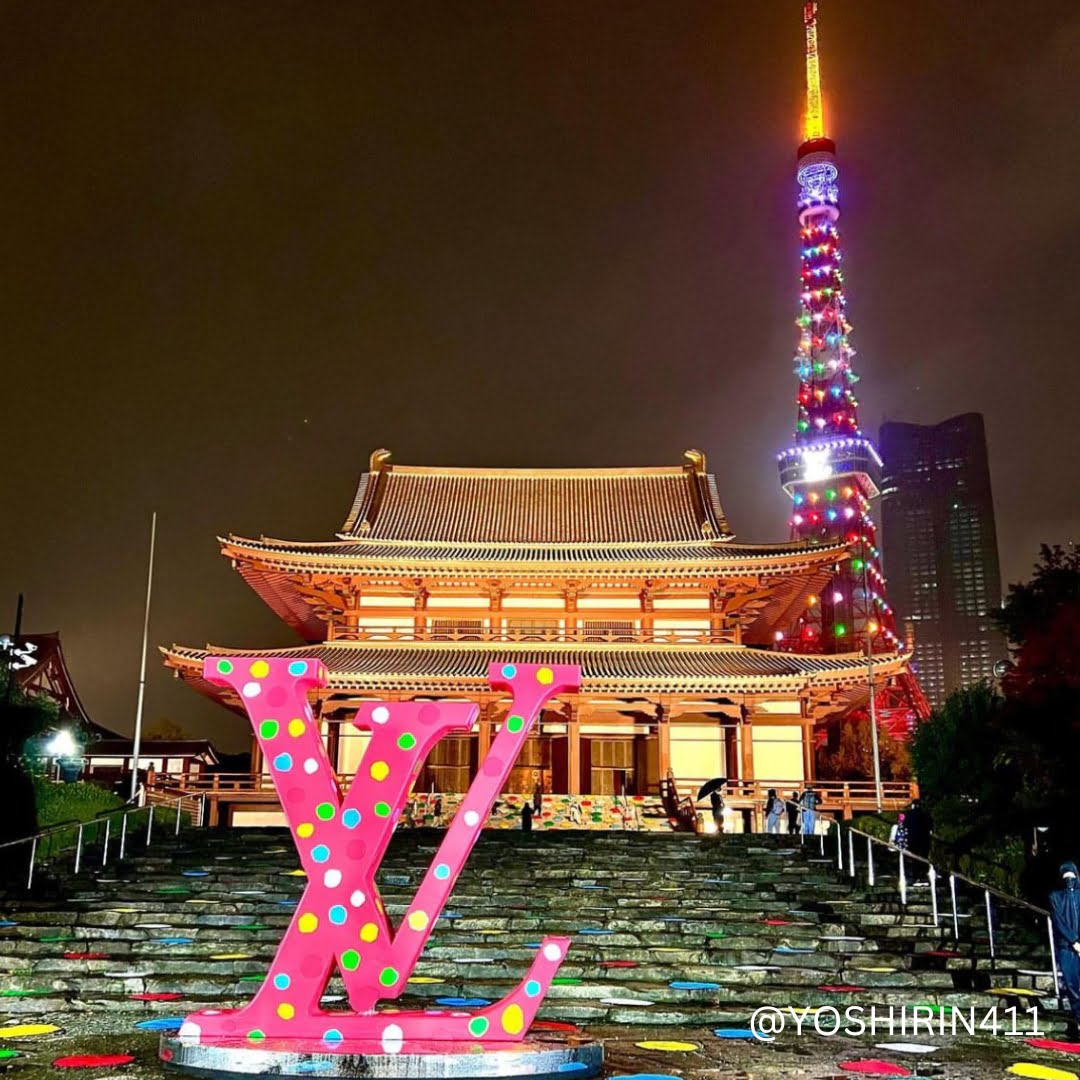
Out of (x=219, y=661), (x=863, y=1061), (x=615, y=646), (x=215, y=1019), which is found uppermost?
(x=615, y=646)

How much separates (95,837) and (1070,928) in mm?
14147

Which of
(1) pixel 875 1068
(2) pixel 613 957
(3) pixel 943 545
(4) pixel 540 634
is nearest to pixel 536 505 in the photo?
(4) pixel 540 634

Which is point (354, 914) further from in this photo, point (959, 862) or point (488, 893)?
point (959, 862)

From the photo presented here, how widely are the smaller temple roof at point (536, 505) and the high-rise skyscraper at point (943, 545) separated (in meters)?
133

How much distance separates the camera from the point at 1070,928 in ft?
26.6

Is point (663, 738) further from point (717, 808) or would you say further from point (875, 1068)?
point (875, 1068)

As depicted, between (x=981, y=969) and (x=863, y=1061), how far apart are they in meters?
4.20

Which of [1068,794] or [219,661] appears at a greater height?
[219,661]

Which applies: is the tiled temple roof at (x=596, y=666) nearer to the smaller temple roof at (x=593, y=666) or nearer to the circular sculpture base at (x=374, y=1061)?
the smaller temple roof at (x=593, y=666)

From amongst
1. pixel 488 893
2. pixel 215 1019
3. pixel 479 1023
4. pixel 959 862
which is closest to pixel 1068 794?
pixel 959 862

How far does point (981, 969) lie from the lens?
34.2ft

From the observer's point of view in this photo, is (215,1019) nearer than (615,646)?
Yes

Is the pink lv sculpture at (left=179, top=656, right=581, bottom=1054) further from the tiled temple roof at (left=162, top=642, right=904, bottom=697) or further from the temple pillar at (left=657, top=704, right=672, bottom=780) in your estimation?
the temple pillar at (left=657, top=704, right=672, bottom=780)

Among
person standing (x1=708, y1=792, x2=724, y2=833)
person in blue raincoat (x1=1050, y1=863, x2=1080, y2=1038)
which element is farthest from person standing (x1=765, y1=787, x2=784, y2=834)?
person in blue raincoat (x1=1050, y1=863, x2=1080, y2=1038)
